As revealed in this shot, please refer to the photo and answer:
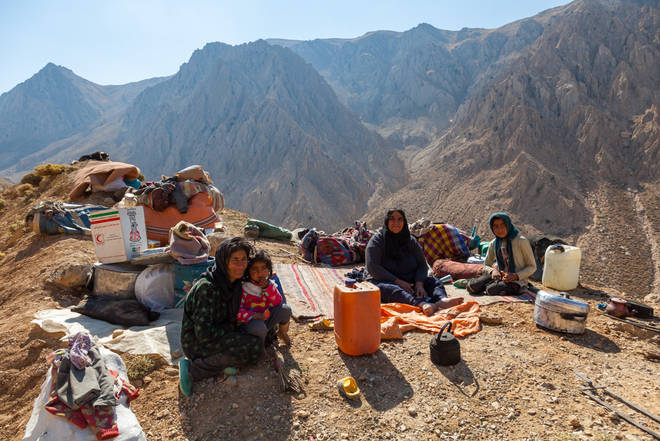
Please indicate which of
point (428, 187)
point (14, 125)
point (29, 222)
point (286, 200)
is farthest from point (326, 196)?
point (14, 125)

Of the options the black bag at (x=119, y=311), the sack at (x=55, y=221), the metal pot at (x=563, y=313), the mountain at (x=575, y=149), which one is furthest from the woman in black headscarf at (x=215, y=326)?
the mountain at (x=575, y=149)

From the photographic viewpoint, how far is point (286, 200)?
107ft

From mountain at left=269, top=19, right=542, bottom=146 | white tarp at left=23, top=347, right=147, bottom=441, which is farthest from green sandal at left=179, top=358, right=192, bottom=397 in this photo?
mountain at left=269, top=19, right=542, bottom=146

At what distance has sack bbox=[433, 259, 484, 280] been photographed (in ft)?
16.3

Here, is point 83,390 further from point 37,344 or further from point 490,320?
point 490,320

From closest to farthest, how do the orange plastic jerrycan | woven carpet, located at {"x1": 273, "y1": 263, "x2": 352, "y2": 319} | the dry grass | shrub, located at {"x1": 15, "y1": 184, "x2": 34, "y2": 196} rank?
the dry grass, the orange plastic jerrycan, woven carpet, located at {"x1": 273, "y1": 263, "x2": 352, "y2": 319}, shrub, located at {"x1": 15, "y1": 184, "x2": 34, "y2": 196}

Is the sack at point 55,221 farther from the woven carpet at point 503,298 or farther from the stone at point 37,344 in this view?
the woven carpet at point 503,298

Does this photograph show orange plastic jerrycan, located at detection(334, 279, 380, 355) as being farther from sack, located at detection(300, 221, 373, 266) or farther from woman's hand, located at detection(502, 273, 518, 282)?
sack, located at detection(300, 221, 373, 266)

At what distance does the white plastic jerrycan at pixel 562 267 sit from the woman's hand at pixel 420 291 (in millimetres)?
1865

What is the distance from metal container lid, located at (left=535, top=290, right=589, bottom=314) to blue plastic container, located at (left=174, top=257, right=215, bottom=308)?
311 centimetres

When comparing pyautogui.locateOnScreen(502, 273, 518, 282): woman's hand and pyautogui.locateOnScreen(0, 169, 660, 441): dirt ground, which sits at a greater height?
pyautogui.locateOnScreen(502, 273, 518, 282): woman's hand

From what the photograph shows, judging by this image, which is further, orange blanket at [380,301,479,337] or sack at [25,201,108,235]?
sack at [25,201,108,235]

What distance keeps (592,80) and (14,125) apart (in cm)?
8062

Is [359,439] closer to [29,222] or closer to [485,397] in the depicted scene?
[485,397]
